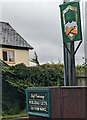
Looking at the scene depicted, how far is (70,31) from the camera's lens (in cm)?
638

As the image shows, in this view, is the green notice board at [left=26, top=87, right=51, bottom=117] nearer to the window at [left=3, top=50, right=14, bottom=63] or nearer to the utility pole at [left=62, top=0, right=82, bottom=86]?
the utility pole at [left=62, top=0, right=82, bottom=86]

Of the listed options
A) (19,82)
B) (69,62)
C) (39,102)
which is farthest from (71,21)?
(19,82)

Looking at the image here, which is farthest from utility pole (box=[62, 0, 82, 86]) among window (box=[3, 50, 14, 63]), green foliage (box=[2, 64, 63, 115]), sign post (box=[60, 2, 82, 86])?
window (box=[3, 50, 14, 63])

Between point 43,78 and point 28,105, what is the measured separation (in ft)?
24.7

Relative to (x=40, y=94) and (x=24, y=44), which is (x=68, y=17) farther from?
(x=24, y=44)

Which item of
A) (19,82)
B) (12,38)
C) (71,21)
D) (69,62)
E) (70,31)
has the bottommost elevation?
(19,82)

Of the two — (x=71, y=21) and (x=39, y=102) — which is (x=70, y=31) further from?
(x=39, y=102)

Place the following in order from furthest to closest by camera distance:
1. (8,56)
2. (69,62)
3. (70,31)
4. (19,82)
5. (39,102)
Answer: (8,56)
(19,82)
(69,62)
(70,31)
(39,102)

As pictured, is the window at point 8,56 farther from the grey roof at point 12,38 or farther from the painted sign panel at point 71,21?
the painted sign panel at point 71,21

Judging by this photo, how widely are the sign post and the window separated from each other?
1545 centimetres

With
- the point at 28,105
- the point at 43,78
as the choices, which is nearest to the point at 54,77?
the point at 43,78

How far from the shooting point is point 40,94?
20.3 feet

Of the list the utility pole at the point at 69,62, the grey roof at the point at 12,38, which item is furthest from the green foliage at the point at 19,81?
the grey roof at the point at 12,38

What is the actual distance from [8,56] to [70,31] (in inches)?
642
